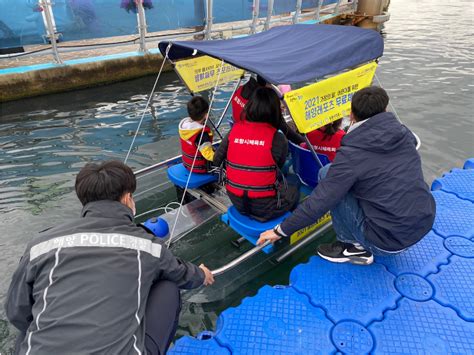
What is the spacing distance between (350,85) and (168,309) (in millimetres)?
2939

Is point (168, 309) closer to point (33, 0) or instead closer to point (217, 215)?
point (217, 215)

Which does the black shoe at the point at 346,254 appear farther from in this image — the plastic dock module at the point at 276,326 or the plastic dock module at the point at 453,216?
the plastic dock module at the point at 453,216

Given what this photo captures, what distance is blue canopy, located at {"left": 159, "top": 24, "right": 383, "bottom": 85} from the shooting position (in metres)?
3.34

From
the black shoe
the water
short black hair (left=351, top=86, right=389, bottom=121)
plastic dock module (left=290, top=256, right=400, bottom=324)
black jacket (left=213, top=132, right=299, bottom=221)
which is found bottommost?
Result: the water

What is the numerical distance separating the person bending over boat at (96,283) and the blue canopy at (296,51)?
1.84m

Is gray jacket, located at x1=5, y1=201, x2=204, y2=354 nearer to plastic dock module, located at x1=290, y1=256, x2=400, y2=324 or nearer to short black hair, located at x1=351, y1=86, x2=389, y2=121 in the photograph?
plastic dock module, located at x1=290, y1=256, x2=400, y2=324

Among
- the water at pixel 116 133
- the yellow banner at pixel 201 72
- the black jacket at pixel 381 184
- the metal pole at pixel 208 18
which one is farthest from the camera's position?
the metal pole at pixel 208 18

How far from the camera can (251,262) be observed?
13.3 feet

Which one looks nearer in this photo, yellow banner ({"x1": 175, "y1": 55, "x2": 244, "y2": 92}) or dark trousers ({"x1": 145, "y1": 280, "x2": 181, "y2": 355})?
dark trousers ({"x1": 145, "y1": 280, "x2": 181, "y2": 355})

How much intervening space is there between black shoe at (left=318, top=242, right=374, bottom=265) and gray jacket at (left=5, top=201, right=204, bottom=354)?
6.82ft

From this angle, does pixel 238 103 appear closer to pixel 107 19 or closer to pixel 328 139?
pixel 328 139

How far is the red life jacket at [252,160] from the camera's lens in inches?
133

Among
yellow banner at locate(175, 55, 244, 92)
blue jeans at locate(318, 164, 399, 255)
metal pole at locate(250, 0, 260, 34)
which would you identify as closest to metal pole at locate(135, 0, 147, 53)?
metal pole at locate(250, 0, 260, 34)

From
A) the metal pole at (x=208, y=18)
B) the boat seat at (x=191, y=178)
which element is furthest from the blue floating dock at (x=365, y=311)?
the metal pole at (x=208, y=18)
